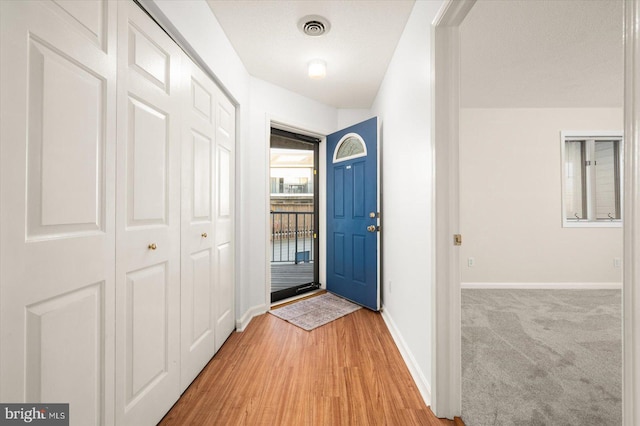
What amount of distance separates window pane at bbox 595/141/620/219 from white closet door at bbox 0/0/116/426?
5696 mm

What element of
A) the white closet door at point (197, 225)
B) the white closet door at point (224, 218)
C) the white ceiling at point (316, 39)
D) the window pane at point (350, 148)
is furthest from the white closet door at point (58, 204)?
the window pane at point (350, 148)

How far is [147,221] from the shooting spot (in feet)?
4.26

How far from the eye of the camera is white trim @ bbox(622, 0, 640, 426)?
56 centimetres

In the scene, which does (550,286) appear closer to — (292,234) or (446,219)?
(446,219)

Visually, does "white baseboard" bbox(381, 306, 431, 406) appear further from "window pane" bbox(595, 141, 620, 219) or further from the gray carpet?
"window pane" bbox(595, 141, 620, 219)

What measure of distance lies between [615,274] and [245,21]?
5493mm

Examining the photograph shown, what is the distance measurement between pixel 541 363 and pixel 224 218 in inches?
102

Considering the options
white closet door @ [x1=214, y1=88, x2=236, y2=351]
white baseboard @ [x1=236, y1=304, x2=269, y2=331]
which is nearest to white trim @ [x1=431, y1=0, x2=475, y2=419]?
white closet door @ [x1=214, y1=88, x2=236, y2=351]

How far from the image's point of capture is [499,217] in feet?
12.6

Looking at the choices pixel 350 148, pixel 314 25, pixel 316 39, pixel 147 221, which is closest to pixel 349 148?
pixel 350 148

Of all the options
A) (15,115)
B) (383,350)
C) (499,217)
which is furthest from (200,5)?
(499,217)

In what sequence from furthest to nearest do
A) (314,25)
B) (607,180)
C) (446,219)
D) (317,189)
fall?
(607,180) < (317,189) < (314,25) < (446,219)

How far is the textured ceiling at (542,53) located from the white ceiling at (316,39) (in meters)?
0.66

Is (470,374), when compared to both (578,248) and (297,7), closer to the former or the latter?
(297,7)
